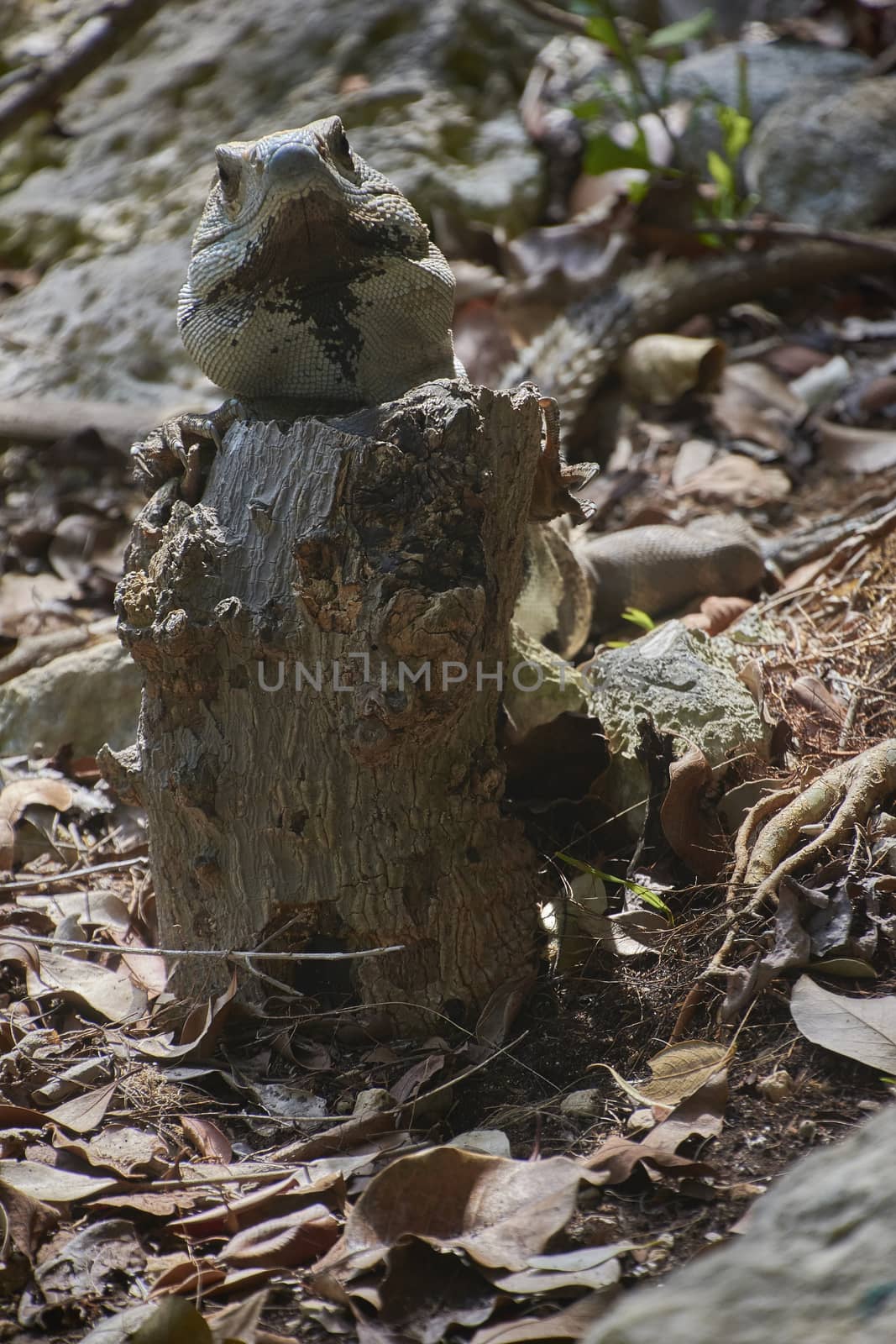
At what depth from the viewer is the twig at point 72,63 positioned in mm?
7848

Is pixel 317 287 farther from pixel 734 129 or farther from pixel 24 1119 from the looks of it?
pixel 734 129

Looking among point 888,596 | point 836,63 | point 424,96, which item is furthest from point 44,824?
point 836,63

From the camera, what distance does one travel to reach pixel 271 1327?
1.89 meters

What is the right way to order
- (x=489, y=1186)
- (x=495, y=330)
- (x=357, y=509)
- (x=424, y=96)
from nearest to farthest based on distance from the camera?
(x=489, y=1186) < (x=357, y=509) < (x=495, y=330) < (x=424, y=96)

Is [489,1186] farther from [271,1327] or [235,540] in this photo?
[235,540]

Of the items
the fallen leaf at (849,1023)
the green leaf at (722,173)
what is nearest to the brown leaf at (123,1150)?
the fallen leaf at (849,1023)

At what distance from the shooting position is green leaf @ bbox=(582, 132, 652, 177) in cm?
675

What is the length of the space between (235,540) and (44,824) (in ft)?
5.69

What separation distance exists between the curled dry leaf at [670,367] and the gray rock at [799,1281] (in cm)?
540

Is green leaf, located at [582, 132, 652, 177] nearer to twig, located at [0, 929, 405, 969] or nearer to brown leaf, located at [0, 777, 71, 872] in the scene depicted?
brown leaf, located at [0, 777, 71, 872]

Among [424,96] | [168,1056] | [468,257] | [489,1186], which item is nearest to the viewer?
[489,1186]

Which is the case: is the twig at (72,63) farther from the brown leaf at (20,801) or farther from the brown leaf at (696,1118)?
the brown leaf at (696,1118)

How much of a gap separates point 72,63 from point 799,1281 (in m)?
8.71

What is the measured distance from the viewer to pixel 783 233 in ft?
21.5
